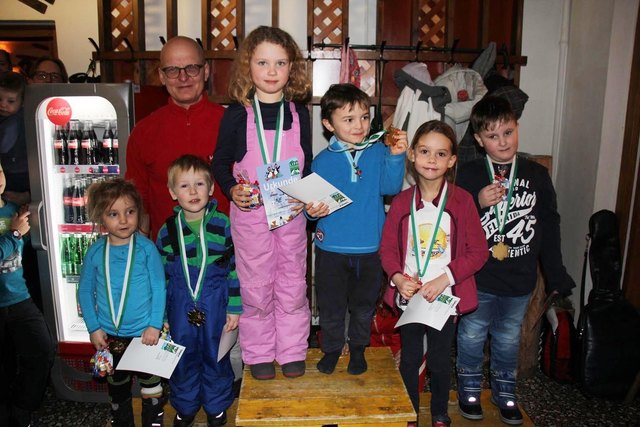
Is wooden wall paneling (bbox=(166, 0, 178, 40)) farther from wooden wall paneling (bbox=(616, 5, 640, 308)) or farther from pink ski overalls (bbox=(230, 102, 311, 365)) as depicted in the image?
wooden wall paneling (bbox=(616, 5, 640, 308))

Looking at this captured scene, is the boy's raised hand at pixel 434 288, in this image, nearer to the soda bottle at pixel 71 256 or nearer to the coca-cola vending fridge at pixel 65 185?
the coca-cola vending fridge at pixel 65 185

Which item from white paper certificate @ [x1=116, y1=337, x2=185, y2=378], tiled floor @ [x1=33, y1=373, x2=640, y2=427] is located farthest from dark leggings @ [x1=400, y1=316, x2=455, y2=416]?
white paper certificate @ [x1=116, y1=337, x2=185, y2=378]

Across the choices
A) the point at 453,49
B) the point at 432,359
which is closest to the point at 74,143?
the point at 432,359

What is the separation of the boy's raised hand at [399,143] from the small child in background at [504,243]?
50 cm

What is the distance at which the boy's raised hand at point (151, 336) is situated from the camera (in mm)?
2041

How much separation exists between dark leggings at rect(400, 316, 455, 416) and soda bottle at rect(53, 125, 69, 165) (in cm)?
209

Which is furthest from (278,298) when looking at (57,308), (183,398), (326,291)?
(57,308)

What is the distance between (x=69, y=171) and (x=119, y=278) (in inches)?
37.4

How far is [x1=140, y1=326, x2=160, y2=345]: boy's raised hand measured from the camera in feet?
6.70

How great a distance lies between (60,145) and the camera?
2707mm

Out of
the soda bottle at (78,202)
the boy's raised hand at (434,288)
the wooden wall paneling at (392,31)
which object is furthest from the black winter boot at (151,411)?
the wooden wall paneling at (392,31)

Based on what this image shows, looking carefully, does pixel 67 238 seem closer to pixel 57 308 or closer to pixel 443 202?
pixel 57 308

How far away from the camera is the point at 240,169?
1997mm

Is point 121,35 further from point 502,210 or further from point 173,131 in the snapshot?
point 502,210
